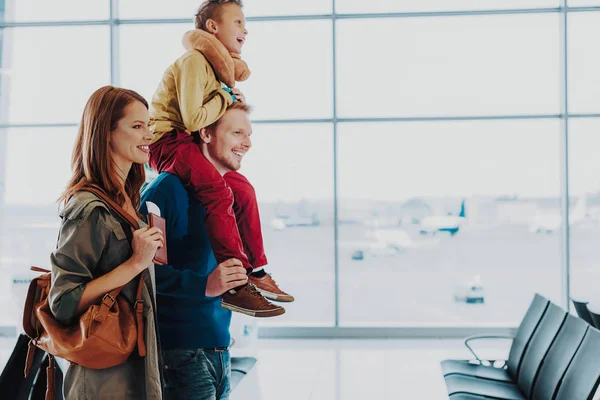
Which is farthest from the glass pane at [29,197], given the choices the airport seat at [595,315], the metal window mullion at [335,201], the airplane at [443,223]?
the airport seat at [595,315]

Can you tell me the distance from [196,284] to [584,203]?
260 inches

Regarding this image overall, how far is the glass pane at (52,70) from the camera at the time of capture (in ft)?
24.7

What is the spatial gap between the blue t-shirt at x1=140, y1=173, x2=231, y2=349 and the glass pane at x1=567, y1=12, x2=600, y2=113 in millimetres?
6358

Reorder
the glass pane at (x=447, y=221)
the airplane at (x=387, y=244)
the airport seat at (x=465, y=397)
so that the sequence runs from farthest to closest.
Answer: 1. the airplane at (x=387, y=244)
2. the glass pane at (x=447, y=221)
3. the airport seat at (x=465, y=397)

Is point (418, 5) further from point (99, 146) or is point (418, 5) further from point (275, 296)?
point (99, 146)

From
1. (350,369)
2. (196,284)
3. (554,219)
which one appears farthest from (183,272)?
(554,219)

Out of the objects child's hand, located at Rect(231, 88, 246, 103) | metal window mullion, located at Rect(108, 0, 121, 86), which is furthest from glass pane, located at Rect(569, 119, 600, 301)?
child's hand, located at Rect(231, 88, 246, 103)

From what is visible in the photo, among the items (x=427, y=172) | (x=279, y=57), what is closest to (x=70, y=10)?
(x=279, y=57)

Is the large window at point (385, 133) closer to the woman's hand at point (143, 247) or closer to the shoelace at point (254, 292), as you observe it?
the shoelace at point (254, 292)

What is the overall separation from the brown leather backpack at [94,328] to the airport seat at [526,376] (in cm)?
290

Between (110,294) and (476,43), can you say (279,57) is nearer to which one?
(476,43)

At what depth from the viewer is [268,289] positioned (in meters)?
1.81

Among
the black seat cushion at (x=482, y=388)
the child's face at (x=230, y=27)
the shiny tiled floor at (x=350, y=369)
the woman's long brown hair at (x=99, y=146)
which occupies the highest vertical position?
the child's face at (x=230, y=27)

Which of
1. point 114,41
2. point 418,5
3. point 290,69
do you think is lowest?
point 290,69
